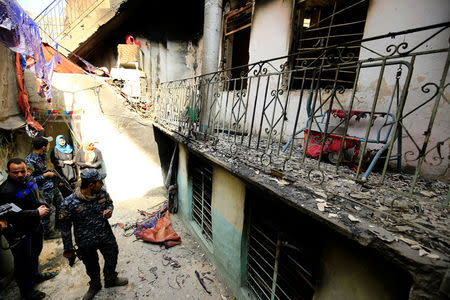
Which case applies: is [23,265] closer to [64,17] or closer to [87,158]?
[87,158]

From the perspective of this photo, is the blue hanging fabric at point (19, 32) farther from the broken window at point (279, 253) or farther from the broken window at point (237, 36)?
the broken window at point (279, 253)

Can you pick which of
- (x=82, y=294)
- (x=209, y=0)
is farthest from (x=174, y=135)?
(x=82, y=294)

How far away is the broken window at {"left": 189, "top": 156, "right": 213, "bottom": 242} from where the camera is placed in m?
5.05

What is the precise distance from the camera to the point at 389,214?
1507 mm

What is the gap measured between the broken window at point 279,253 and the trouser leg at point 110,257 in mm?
2673

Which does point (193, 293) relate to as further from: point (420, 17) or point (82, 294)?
point (420, 17)

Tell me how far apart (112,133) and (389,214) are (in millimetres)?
8654

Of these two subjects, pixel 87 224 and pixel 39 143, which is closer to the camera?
pixel 87 224

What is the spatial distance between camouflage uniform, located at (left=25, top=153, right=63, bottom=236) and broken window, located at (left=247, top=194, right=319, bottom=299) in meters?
4.99

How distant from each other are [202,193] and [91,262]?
2706 mm

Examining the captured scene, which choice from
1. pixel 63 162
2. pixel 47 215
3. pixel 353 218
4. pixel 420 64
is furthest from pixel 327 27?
pixel 47 215

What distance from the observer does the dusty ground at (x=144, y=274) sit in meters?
3.96

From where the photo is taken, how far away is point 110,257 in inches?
146

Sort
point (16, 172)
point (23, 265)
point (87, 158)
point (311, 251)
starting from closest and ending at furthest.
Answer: point (311, 251), point (16, 172), point (23, 265), point (87, 158)
